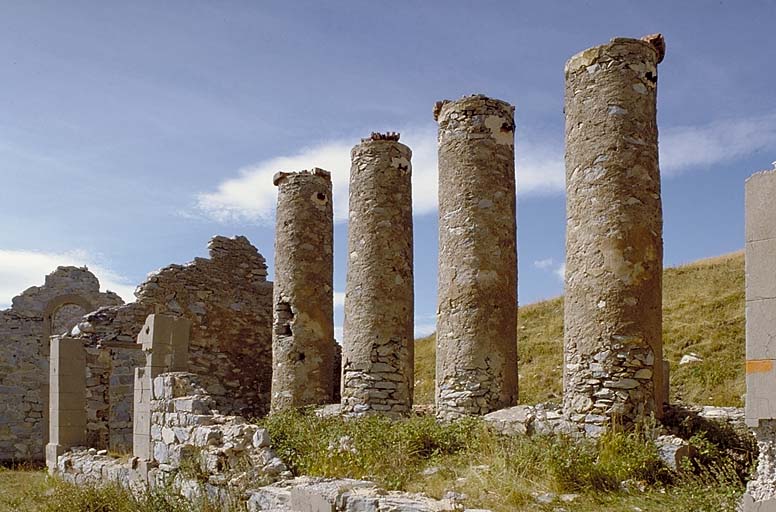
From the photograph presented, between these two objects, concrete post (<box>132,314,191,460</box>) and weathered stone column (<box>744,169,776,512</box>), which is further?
concrete post (<box>132,314,191,460</box>)

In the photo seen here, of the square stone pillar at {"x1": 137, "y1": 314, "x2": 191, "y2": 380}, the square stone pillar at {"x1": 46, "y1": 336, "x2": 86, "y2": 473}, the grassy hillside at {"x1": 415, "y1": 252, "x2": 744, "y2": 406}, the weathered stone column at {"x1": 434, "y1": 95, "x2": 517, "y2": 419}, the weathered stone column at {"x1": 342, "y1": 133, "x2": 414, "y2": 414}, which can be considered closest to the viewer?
the weathered stone column at {"x1": 434, "y1": 95, "x2": 517, "y2": 419}

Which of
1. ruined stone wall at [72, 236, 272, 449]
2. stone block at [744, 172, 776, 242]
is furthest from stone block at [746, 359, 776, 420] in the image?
ruined stone wall at [72, 236, 272, 449]

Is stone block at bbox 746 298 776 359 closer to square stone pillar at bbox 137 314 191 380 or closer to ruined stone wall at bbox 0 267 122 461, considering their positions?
square stone pillar at bbox 137 314 191 380

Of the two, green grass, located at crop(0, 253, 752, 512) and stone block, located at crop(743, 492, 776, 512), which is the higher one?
stone block, located at crop(743, 492, 776, 512)

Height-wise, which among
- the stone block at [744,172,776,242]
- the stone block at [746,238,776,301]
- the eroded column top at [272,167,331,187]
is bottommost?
the stone block at [746,238,776,301]

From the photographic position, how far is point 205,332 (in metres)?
19.4

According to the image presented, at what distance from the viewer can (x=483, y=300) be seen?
1284cm

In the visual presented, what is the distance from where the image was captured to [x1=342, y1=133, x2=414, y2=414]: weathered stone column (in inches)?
567

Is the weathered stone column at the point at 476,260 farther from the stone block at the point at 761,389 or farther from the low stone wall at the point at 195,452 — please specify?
the stone block at the point at 761,389

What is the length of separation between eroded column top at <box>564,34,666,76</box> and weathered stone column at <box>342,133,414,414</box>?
459 centimetres

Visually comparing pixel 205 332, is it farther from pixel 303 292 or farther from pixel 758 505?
pixel 758 505

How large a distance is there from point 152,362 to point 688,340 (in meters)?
15.1

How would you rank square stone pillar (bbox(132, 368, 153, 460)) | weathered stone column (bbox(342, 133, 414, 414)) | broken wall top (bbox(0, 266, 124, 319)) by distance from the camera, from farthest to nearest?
broken wall top (bbox(0, 266, 124, 319)) → weathered stone column (bbox(342, 133, 414, 414)) → square stone pillar (bbox(132, 368, 153, 460))

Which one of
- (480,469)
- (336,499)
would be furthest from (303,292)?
(336,499)
